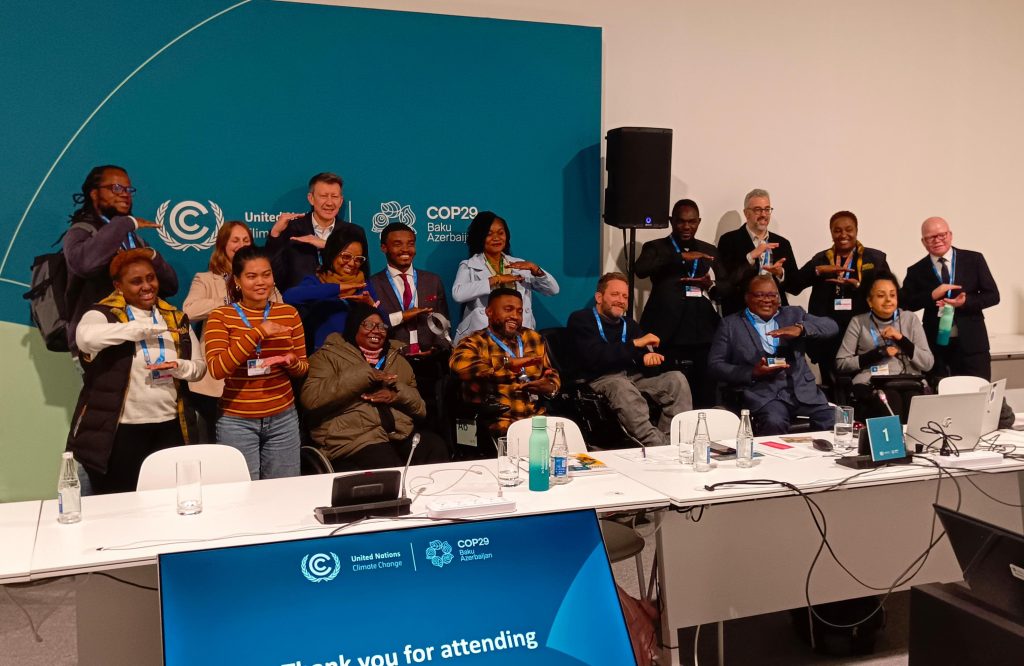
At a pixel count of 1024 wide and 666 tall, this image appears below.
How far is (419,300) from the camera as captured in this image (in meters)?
5.48

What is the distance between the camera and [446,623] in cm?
236

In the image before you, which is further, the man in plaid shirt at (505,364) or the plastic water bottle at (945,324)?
the plastic water bottle at (945,324)

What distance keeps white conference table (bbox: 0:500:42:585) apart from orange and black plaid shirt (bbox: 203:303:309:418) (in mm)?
1259

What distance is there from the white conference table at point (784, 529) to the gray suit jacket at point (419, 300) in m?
1.85

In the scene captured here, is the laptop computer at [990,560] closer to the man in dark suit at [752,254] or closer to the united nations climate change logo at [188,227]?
the man in dark suit at [752,254]

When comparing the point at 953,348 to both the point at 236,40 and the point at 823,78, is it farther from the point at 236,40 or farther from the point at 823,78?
the point at 236,40

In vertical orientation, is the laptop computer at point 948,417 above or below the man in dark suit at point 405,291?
below

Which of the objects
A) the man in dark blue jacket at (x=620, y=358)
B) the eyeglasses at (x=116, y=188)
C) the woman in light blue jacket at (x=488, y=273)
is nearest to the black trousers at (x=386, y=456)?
the woman in light blue jacket at (x=488, y=273)

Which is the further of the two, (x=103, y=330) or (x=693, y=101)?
(x=693, y=101)

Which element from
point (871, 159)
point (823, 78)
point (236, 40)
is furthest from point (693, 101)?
point (236, 40)

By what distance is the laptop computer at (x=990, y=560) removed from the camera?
7.70ft

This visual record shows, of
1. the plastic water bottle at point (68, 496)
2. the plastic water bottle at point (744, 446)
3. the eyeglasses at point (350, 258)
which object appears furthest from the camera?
the eyeglasses at point (350, 258)

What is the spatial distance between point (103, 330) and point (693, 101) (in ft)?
15.2

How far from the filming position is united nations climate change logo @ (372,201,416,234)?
595 centimetres
